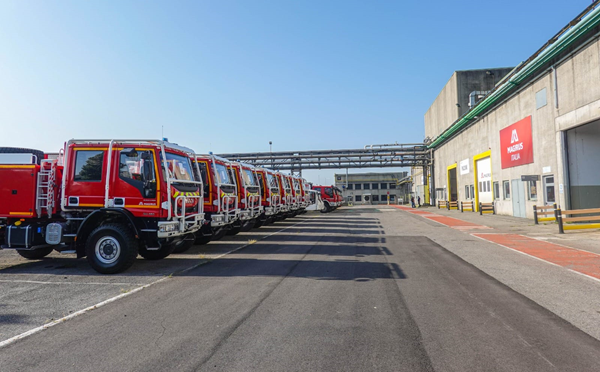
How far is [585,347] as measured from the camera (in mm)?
3969

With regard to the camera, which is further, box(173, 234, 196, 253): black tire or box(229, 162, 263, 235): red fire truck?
box(229, 162, 263, 235): red fire truck

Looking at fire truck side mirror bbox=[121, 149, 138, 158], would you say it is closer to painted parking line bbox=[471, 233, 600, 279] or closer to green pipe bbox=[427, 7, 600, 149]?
painted parking line bbox=[471, 233, 600, 279]

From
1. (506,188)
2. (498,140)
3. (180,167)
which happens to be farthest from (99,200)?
(498,140)

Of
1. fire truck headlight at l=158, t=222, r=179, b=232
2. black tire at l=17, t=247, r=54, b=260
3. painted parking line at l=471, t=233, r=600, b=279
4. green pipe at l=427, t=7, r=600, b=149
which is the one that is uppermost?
green pipe at l=427, t=7, r=600, b=149

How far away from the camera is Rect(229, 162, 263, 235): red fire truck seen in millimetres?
14242

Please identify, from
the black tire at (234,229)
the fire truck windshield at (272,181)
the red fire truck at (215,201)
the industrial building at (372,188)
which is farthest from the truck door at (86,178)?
the industrial building at (372,188)

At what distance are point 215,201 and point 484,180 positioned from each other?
80.4ft

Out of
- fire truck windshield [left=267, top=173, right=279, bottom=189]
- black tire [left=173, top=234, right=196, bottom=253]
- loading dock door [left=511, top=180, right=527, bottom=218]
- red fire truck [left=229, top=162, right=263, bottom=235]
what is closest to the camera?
black tire [left=173, top=234, right=196, bottom=253]

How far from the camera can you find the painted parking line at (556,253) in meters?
8.23

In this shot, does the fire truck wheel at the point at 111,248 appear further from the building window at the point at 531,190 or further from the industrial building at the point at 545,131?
the building window at the point at 531,190

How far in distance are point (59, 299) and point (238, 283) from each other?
2839 millimetres

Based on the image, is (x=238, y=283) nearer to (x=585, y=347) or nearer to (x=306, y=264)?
(x=306, y=264)

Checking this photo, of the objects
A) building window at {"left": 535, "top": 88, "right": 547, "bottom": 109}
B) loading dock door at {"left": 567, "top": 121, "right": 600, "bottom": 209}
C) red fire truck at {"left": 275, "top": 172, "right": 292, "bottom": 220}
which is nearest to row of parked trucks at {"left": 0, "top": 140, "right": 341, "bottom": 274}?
red fire truck at {"left": 275, "top": 172, "right": 292, "bottom": 220}

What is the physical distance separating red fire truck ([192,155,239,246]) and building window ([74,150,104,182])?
10.3ft
